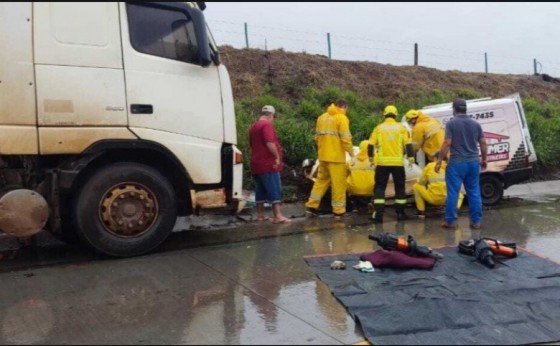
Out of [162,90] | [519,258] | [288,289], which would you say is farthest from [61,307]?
[519,258]

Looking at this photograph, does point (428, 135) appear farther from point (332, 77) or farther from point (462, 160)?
point (332, 77)

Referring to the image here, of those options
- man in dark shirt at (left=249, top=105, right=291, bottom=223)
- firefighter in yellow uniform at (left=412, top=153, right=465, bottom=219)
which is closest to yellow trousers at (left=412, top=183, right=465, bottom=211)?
firefighter in yellow uniform at (left=412, top=153, right=465, bottom=219)

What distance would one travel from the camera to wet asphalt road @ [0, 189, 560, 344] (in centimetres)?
414

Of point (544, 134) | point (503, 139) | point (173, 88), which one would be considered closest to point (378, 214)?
point (503, 139)

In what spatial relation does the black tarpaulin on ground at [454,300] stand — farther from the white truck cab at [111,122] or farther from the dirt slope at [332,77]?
the dirt slope at [332,77]

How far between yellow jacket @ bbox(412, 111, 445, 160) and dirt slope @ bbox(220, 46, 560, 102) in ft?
18.3

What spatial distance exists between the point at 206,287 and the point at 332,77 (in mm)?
11292

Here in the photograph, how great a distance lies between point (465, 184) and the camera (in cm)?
772

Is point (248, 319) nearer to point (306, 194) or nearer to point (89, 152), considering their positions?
point (89, 152)

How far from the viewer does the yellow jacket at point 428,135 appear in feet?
28.8

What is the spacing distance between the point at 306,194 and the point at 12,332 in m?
6.14

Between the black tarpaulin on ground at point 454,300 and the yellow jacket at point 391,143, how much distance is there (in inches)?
95.8

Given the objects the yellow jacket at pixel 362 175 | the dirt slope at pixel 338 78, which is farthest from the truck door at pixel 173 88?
the dirt slope at pixel 338 78

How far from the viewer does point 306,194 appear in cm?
985
